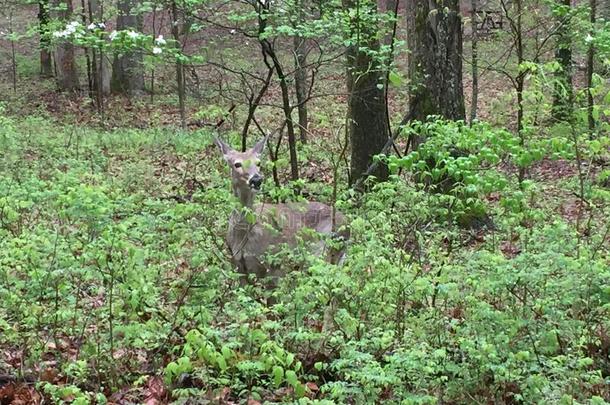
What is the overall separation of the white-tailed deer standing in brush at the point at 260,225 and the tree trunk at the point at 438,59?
2.07 metres

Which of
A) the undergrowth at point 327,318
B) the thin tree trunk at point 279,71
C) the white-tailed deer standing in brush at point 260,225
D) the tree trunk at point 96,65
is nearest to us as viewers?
the undergrowth at point 327,318

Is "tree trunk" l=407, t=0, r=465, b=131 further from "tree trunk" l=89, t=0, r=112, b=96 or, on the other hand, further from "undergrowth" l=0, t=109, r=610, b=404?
"tree trunk" l=89, t=0, r=112, b=96

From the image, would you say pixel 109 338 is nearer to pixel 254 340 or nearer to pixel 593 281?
pixel 254 340

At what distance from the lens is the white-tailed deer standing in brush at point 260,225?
6652 mm

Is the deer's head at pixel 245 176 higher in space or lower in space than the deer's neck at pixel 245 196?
higher

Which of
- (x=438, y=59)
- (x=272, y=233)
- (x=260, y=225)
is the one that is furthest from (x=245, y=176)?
(x=438, y=59)

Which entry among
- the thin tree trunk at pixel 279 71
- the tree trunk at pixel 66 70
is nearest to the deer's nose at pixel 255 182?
the thin tree trunk at pixel 279 71

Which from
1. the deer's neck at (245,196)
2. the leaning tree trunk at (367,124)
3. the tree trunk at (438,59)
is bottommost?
the deer's neck at (245,196)

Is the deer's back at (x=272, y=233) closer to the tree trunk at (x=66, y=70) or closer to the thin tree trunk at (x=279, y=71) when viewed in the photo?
the thin tree trunk at (x=279, y=71)

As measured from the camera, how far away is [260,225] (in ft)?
23.2

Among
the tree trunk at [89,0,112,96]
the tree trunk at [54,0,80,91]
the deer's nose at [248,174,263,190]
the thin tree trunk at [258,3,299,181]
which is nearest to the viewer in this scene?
the deer's nose at [248,174,263,190]

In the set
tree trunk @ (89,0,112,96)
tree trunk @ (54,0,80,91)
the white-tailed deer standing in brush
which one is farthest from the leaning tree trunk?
tree trunk @ (54,0,80,91)

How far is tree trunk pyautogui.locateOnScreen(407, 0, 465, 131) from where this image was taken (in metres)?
8.66

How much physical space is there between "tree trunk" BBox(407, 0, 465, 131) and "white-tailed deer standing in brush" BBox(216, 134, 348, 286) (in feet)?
6.80
